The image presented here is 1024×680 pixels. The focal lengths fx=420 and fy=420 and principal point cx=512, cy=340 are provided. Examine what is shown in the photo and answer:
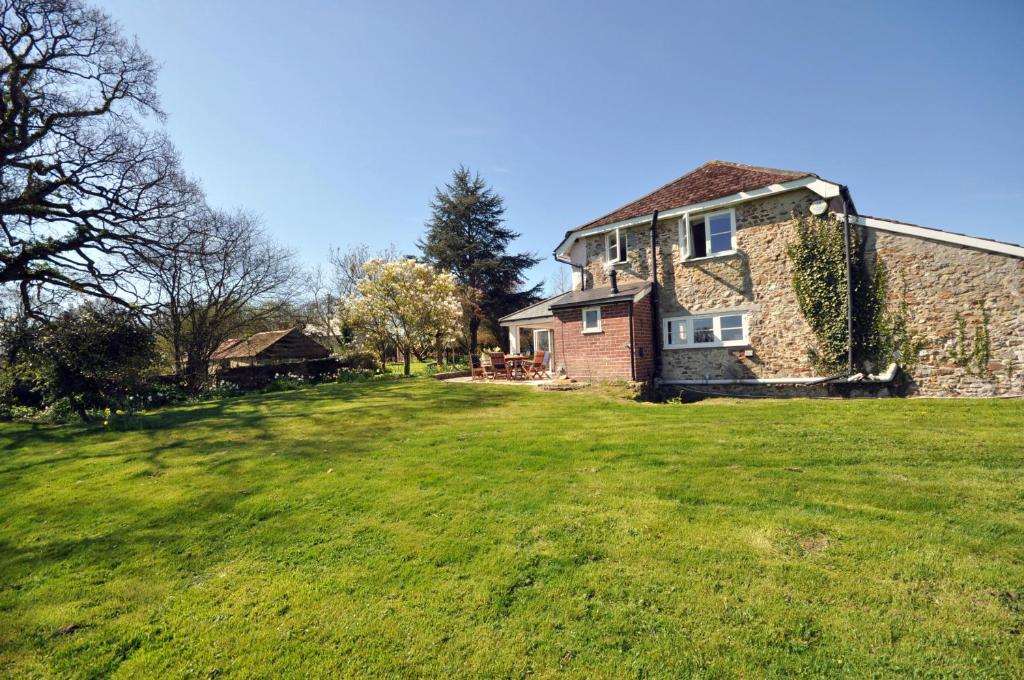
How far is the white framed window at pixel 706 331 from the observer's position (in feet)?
45.8

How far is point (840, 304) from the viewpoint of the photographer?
12148 millimetres

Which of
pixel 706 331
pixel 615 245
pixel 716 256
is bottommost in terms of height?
pixel 706 331

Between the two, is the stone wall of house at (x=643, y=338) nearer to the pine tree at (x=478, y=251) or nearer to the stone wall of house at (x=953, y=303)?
the stone wall of house at (x=953, y=303)

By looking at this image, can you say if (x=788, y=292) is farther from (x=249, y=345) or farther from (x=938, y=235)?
(x=249, y=345)

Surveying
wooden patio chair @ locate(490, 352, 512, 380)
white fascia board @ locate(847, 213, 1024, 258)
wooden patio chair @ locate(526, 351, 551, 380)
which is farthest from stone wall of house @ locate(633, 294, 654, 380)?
white fascia board @ locate(847, 213, 1024, 258)

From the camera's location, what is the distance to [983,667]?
2117 mm

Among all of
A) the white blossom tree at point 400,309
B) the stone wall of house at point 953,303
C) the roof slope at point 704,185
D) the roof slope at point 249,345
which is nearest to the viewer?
the stone wall of house at point 953,303

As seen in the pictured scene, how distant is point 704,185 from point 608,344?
22.8 ft

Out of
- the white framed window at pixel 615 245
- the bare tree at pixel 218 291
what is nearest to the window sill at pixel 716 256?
the white framed window at pixel 615 245

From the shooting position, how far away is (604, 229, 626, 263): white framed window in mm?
16094

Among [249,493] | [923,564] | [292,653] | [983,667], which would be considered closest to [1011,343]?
[923,564]

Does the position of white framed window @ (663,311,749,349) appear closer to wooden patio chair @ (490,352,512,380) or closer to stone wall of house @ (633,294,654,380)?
stone wall of house @ (633,294,654,380)

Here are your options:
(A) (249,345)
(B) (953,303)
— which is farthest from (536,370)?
(A) (249,345)

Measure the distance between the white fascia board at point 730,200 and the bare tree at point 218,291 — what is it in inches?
657
